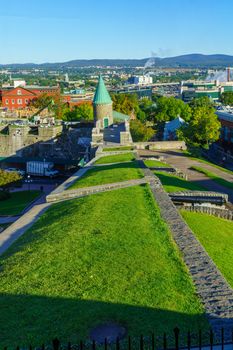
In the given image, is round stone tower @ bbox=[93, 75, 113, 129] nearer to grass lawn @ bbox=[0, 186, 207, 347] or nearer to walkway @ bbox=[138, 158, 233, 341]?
grass lawn @ bbox=[0, 186, 207, 347]

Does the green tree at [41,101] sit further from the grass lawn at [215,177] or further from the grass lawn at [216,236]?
the grass lawn at [216,236]

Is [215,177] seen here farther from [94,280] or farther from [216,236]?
[94,280]

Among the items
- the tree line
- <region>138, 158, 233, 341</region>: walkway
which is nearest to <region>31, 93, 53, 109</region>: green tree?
the tree line

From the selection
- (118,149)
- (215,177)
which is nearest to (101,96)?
(118,149)

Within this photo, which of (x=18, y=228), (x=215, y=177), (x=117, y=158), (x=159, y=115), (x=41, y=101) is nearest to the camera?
(x=18, y=228)

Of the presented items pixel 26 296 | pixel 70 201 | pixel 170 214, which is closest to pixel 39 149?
pixel 70 201
